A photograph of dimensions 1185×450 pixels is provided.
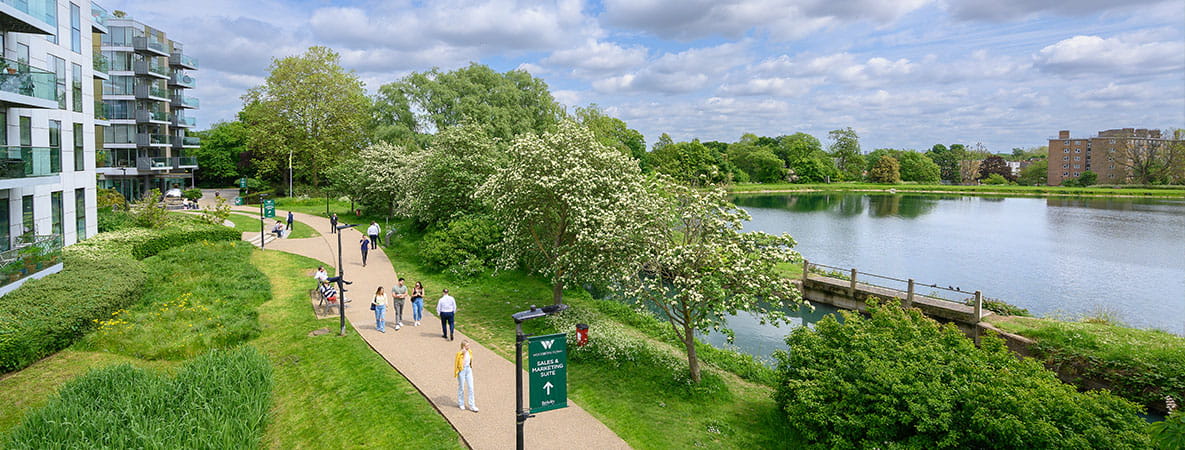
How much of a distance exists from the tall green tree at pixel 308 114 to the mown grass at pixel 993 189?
204ft

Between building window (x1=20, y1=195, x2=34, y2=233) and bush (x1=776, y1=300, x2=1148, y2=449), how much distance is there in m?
26.2

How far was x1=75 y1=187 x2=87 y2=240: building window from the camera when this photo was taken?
26750 millimetres

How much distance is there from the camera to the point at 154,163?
2269 inches

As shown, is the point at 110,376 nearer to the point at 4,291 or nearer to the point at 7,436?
the point at 7,436

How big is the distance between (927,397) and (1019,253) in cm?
4038

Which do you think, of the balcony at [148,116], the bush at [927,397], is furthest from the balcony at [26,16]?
the balcony at [148,116]

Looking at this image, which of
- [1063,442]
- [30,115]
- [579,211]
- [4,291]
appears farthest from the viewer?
[30,115]

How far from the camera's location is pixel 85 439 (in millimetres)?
10273

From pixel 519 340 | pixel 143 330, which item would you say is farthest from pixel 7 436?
pixel 519 340

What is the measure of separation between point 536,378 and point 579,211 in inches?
358

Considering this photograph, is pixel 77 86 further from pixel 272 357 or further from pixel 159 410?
pixel 159 410

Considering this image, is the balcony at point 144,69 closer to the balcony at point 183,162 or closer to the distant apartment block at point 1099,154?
the balcony at point 183,162

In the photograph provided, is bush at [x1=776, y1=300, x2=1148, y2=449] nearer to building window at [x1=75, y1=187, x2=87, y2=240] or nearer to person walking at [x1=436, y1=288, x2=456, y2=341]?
person walking at [x1=436, y1=288, x2=456, y2=341]

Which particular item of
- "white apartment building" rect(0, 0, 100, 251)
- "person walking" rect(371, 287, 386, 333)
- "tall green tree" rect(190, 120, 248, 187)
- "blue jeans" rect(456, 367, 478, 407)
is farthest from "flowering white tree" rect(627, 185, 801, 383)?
"tall green tree" rect(190, 120, 248, 187)
